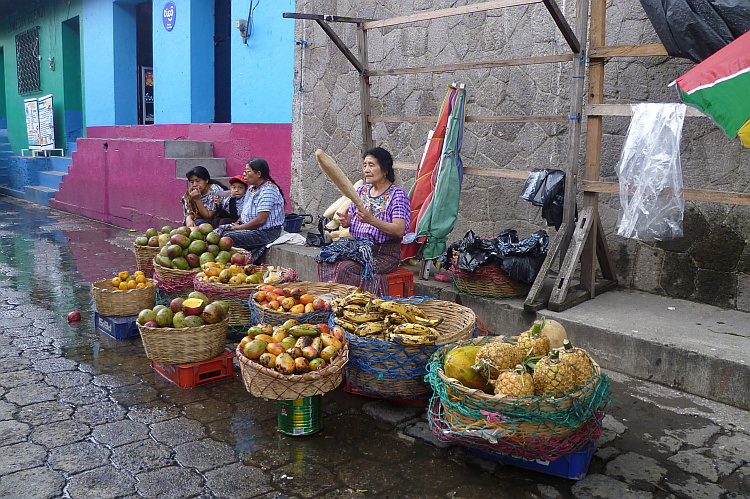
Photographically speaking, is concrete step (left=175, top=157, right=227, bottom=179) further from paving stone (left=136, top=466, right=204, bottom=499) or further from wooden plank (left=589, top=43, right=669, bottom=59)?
paving stone (left=136, top=466, right=204, bottom=499)

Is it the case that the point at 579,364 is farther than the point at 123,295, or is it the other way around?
the point at 123,295

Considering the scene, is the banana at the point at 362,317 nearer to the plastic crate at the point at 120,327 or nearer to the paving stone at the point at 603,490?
the paving stone at the point at 603,490

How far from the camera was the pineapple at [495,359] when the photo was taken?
3.08 m

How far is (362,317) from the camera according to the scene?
3.89 meters

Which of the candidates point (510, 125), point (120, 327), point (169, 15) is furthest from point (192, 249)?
point (169, 15)

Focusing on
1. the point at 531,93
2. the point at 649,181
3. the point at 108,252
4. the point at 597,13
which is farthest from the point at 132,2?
the point at 649,181

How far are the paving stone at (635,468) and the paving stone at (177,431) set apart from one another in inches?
84.2

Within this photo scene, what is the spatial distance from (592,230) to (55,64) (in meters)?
15.6

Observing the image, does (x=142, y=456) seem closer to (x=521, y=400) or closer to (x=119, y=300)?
(x=521, y=400)

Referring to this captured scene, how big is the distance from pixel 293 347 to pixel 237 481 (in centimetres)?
76

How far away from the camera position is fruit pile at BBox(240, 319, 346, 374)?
338 centimetres

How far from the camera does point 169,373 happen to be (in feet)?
14.0

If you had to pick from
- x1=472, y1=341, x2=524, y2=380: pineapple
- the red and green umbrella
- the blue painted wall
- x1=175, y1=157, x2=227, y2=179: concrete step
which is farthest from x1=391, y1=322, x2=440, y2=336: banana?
x1=175, y1=157, x2=227, y2=179: concrete step

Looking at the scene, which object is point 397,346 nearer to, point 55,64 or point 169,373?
point 169,373
